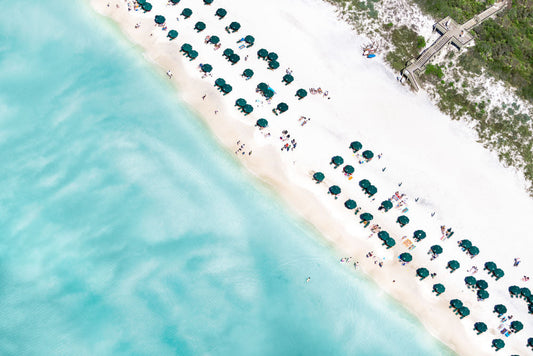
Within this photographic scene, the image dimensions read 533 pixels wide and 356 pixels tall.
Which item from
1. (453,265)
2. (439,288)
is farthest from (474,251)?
(439,288)

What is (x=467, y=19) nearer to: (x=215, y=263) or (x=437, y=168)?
(x=437, y=168)

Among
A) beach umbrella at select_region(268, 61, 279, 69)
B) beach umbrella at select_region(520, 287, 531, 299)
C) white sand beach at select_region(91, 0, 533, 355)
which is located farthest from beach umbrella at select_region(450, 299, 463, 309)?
beach umbrella at select_region(268, 61, 279, 69)

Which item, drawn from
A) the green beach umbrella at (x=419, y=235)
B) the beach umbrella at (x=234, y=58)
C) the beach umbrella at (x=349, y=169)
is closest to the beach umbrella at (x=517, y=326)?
the green beach umbrella at (x=419, y=235)

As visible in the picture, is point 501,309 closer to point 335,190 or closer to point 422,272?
point 422,272

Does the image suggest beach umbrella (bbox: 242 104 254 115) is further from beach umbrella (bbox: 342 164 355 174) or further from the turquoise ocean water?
beach umbrella (bbox: 342 164 355 174)

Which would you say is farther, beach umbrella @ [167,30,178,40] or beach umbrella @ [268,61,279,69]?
beach umbrella @ [268,61,279,69]

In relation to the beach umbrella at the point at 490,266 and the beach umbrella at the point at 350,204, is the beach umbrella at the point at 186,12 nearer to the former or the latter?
the beach umbrella at the point at 350,204
